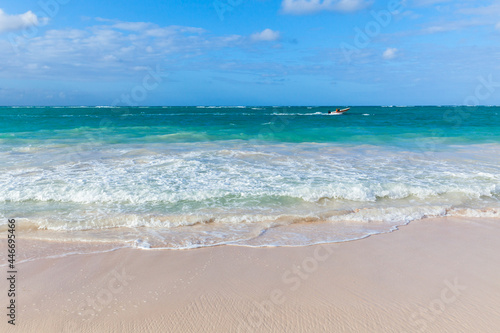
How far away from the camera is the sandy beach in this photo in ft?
10.8

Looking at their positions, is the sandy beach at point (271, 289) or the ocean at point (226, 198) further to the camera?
the ocean at point (226, 198)

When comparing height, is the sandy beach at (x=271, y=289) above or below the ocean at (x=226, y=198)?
below

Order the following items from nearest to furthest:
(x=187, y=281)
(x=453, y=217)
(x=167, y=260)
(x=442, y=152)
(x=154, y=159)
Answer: (x=187, y=281) → (x=167, y=260) → (x=453, y=217) → (x=154, y=159) → (x=442, y=152)

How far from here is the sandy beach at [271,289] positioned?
130 inches

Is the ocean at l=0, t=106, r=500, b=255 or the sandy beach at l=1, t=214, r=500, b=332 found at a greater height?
the ocean at l=0, t=106, r=500, b=255

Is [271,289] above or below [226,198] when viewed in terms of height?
below

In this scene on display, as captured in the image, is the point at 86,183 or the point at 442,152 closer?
the point at 86,183

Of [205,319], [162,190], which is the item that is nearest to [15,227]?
[162,190]

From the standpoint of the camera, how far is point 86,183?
8.35 metres

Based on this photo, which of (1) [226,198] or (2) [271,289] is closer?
(2) [271,289]

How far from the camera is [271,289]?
3.92 metres

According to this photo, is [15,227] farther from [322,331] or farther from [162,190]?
[322,331]

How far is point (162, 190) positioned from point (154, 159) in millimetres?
4679

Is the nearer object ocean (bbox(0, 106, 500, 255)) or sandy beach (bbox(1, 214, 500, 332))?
sandy beach (bbox(1, 214, 500, 332))
